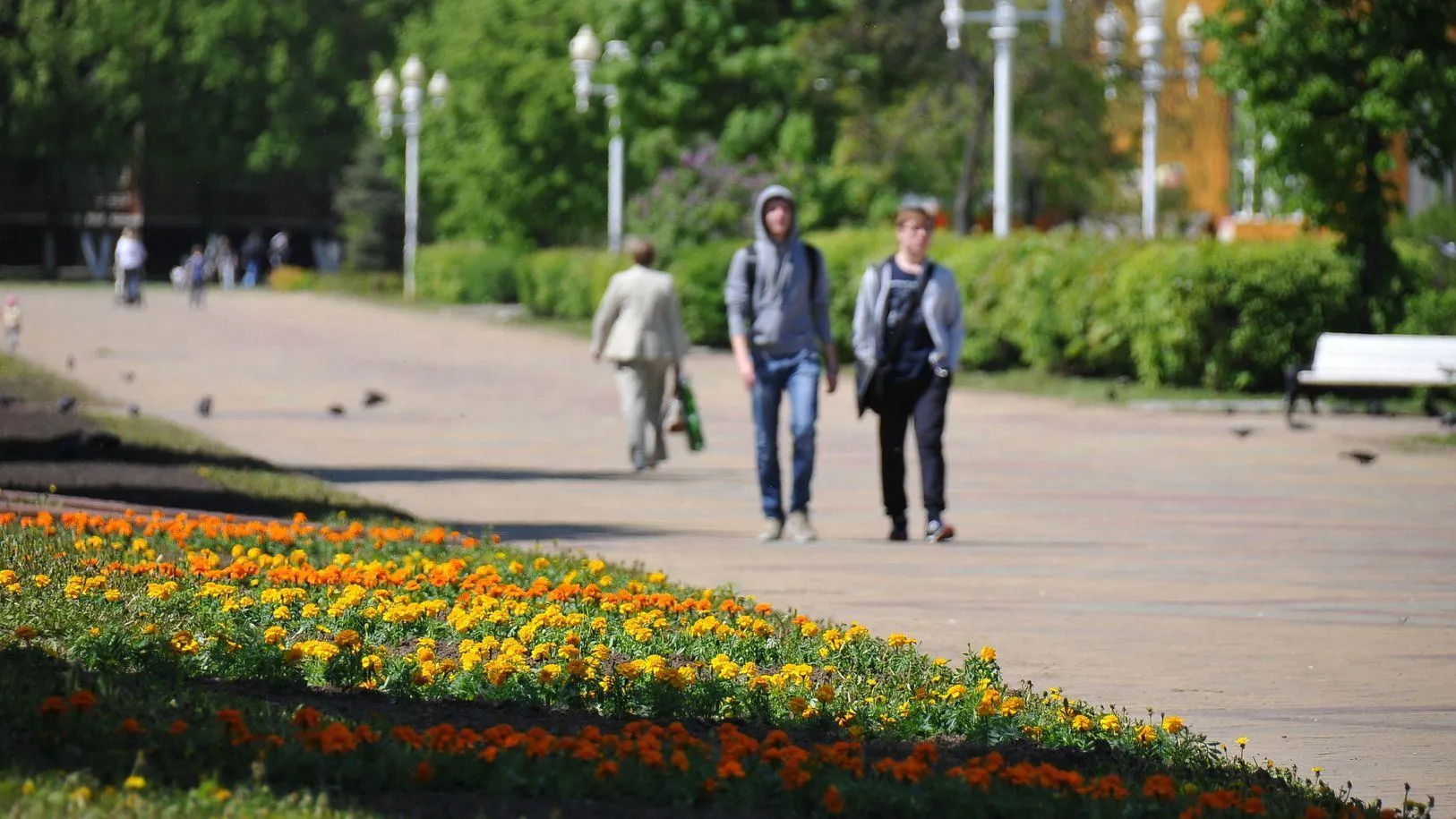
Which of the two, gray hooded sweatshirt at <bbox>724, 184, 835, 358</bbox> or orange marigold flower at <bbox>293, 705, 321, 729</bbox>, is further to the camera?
gray hooded sweatshirt at <bbox>724, 184, 835, 358</bbox>

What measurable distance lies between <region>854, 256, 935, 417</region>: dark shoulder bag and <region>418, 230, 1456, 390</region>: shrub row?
12.5 m

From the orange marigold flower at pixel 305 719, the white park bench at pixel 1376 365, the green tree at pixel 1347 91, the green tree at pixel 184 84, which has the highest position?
the green tree at pixel 184 84

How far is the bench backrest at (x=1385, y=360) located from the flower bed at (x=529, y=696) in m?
13.4

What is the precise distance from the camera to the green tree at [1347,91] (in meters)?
24.6

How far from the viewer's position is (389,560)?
1001cm

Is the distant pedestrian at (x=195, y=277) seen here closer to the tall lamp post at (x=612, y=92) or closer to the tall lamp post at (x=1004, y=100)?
the tall lamp post at (x=612, y=92)

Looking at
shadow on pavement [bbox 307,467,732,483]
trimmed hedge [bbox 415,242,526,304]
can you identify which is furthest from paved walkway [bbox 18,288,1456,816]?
trimmed hedge [bbox 415,242,526,304]

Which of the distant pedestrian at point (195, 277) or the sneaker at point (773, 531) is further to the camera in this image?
the distant pedestrian at point (195, 277)

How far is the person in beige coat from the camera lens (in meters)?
17.7

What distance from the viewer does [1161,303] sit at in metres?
25.1

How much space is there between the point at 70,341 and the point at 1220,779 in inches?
1269

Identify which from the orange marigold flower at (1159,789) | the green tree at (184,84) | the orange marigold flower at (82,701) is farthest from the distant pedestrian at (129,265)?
the orange marigold flower at (1159,789)

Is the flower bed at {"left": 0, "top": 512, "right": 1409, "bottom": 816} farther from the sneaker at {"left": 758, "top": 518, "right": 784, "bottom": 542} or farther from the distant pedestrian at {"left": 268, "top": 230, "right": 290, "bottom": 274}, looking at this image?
the distant pedestrian at {"left": 268, "top": 230, "right": 290, "bottom": 274}

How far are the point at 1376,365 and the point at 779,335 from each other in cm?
1091
